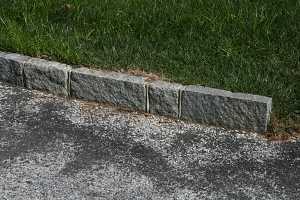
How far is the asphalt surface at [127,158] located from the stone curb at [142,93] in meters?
0.07

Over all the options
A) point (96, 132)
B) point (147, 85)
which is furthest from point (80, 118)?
point (147, 85)

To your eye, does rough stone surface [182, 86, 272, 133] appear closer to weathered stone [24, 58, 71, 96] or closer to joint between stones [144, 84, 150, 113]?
joint between stones [144, 84, 150, 113]

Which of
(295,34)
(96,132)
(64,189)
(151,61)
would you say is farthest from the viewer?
(295,34)

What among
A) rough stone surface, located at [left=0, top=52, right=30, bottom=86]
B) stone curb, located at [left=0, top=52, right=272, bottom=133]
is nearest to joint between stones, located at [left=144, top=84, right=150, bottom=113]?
stone curb, located at [left=0, top=52, right=272, bottom=133]

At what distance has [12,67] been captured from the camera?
4.77 m

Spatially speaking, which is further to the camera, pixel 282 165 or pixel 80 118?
pixel 80 118

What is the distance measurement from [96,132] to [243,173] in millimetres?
1036

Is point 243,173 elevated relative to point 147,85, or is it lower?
lower

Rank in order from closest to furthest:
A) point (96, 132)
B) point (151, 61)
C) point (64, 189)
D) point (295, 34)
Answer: point (64, 189) → point (96, 132) → point (151, 61) → point (295, 34)

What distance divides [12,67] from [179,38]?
4.35 feet

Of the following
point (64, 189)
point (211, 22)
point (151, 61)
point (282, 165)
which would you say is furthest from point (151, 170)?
point (211, 22)

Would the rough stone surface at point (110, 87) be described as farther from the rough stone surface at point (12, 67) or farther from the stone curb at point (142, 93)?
the rough stone surface at point (12, 67)

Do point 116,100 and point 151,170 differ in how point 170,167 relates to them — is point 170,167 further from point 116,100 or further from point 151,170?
point 116,100

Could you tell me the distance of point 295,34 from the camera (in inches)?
200
